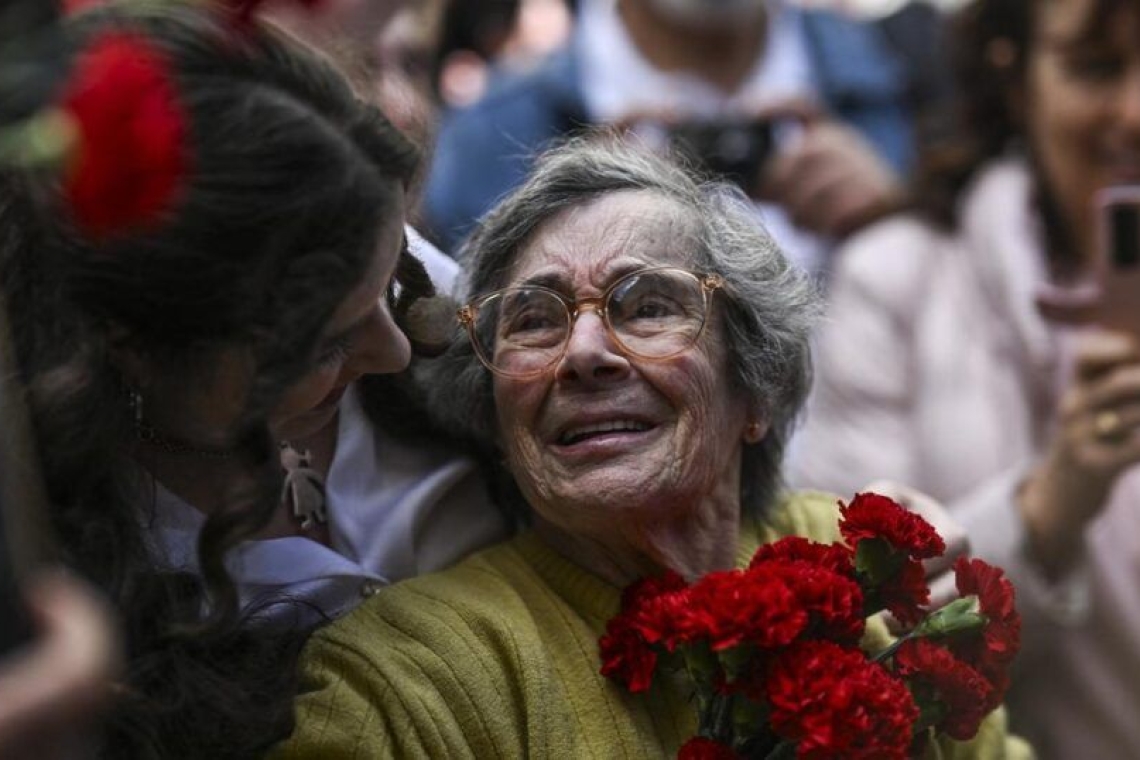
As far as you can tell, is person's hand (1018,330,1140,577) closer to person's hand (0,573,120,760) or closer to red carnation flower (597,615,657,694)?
red carnation flower (597,615,657,694)

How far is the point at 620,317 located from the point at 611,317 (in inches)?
0.5

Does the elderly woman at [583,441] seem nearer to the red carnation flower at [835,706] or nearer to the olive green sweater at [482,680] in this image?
the olive green sweater at [482,680]

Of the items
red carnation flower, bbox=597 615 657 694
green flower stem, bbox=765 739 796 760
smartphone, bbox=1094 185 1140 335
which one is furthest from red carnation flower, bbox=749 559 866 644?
smartphone, bbox=1094 185 1140 335

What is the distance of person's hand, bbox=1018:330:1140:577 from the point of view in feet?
11.7

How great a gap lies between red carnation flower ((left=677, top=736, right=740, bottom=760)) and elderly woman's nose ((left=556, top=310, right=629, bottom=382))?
20.6 inches

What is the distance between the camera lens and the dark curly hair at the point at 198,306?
7.98 ft

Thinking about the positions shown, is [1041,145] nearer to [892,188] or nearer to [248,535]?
[892,188]

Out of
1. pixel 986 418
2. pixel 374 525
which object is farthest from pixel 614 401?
pixel 986 418

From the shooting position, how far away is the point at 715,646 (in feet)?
8.36

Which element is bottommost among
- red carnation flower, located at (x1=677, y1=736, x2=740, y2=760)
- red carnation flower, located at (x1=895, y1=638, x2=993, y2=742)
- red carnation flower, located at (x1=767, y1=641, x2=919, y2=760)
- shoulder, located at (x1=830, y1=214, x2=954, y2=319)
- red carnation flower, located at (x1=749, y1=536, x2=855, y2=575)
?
shoulder, located at (x1=830, y1=214, x2=954, y2=319)

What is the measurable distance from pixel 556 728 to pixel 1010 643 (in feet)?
1.90

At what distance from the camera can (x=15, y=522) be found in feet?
6.08

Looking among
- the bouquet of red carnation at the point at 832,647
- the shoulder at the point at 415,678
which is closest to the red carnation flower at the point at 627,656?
the bouquet of red carnation at the point at 832,647

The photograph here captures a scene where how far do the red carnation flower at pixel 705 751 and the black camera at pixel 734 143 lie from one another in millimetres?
1660
